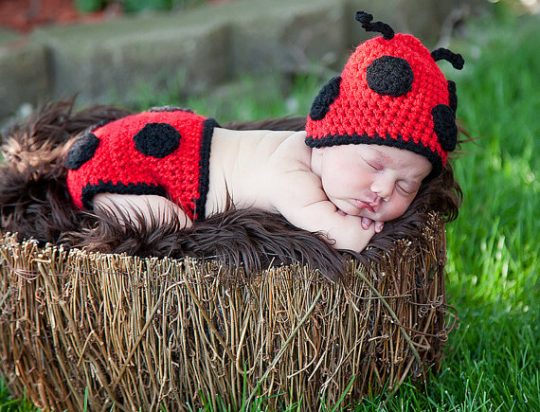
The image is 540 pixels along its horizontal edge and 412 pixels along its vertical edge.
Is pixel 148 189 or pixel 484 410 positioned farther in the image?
pixel 148 189

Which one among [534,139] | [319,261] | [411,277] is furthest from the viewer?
[534,139]

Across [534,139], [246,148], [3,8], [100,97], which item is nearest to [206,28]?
[100,97]

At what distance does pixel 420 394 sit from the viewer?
6.92ft

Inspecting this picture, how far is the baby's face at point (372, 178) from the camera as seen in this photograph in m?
1.94

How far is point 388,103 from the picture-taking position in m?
1.91

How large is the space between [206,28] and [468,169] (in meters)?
1.94

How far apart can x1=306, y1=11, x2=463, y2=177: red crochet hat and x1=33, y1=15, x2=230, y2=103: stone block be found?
2505mm

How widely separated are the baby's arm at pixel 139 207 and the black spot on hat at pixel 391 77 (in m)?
0.65

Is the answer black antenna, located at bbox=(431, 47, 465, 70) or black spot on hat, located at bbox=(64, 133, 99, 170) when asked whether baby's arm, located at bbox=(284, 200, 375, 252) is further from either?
black spot on hat, located at bbox=(64, 133, 99, 170)

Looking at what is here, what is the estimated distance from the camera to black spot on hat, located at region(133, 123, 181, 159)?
2.18m

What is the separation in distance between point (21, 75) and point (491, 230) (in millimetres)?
2783

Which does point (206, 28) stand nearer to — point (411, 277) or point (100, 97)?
point (100, 97)

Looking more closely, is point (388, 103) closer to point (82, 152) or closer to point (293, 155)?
point (293, 155)

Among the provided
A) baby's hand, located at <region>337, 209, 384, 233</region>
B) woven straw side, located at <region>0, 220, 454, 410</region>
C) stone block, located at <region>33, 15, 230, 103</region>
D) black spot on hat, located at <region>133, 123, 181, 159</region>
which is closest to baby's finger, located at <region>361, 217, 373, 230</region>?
baby's hand, located at <region>337, 209, 384, 233</region>
